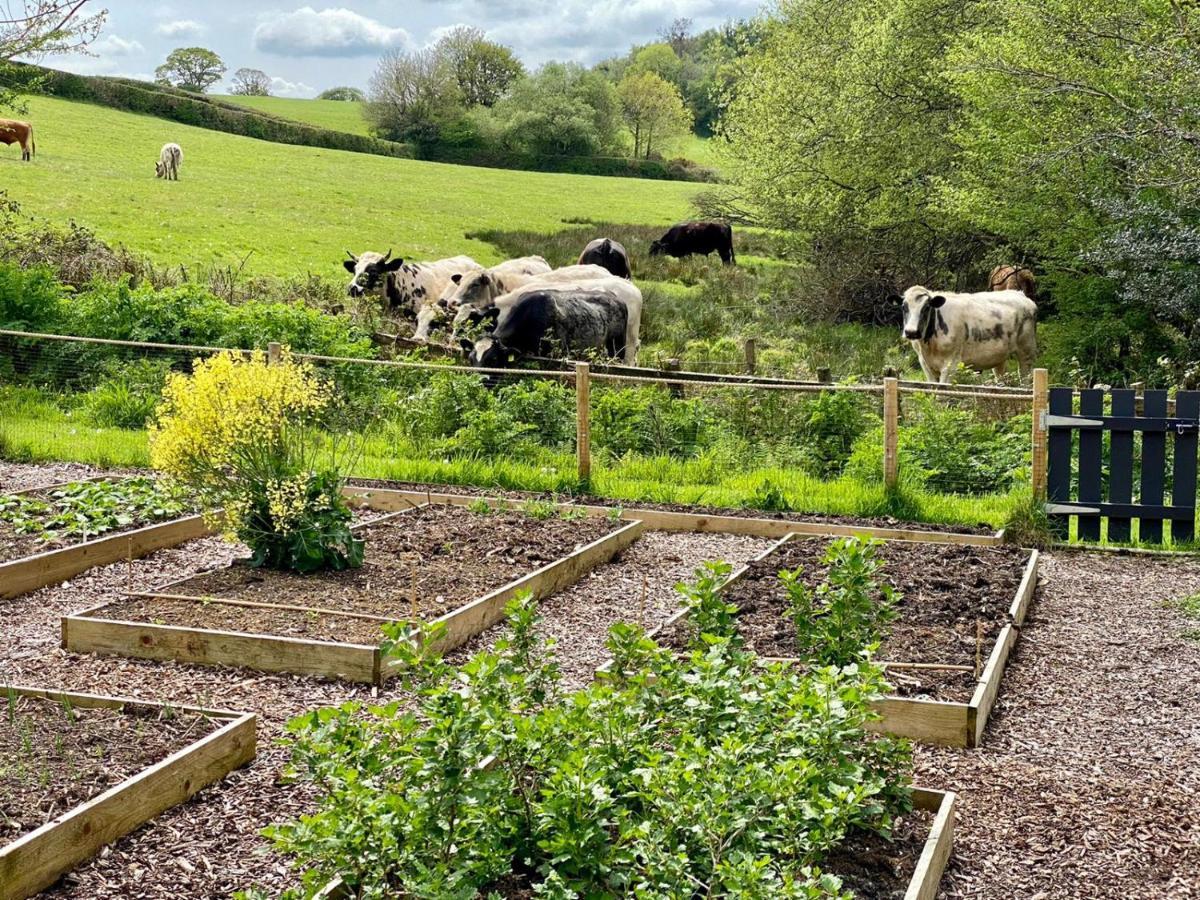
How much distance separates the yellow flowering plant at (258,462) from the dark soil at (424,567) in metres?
0.22

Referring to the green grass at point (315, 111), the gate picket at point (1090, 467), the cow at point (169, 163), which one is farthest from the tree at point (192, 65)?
the gate picket at point (1090, 467)

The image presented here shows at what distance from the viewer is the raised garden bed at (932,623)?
6387 millimetres

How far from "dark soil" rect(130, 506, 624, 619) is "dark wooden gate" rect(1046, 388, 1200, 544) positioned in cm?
390

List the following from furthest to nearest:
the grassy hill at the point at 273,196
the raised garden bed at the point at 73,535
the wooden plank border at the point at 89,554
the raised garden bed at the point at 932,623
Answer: the grassy hill at the point at 273,196 < the raised garden bed at the point at 73,535 < the wooden plank border at the point at 89,554 < the raised garden bed at the point at 932,623

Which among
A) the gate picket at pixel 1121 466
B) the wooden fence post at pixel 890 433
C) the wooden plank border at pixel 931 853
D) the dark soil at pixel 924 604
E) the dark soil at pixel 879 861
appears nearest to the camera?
the wooden plank border at pixel 931 853

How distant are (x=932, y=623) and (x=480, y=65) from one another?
75.4 metres

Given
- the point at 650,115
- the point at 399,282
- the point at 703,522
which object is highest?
the point at 650,115

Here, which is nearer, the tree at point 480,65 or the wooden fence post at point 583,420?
the wooden fence post at point 583,420

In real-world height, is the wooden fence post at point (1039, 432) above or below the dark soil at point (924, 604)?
above

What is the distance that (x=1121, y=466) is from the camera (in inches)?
422

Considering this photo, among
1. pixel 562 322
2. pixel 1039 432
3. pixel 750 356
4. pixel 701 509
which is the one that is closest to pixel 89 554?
pixel 701 509

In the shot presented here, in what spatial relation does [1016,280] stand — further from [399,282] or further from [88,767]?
[88,767]

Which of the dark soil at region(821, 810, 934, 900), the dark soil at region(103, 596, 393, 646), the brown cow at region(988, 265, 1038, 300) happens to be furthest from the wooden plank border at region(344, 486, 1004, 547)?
the brown cow at region(988, 265, 1038, 300)

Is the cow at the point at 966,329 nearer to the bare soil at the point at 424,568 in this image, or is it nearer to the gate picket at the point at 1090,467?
the gate picket at the point at 1090,467
